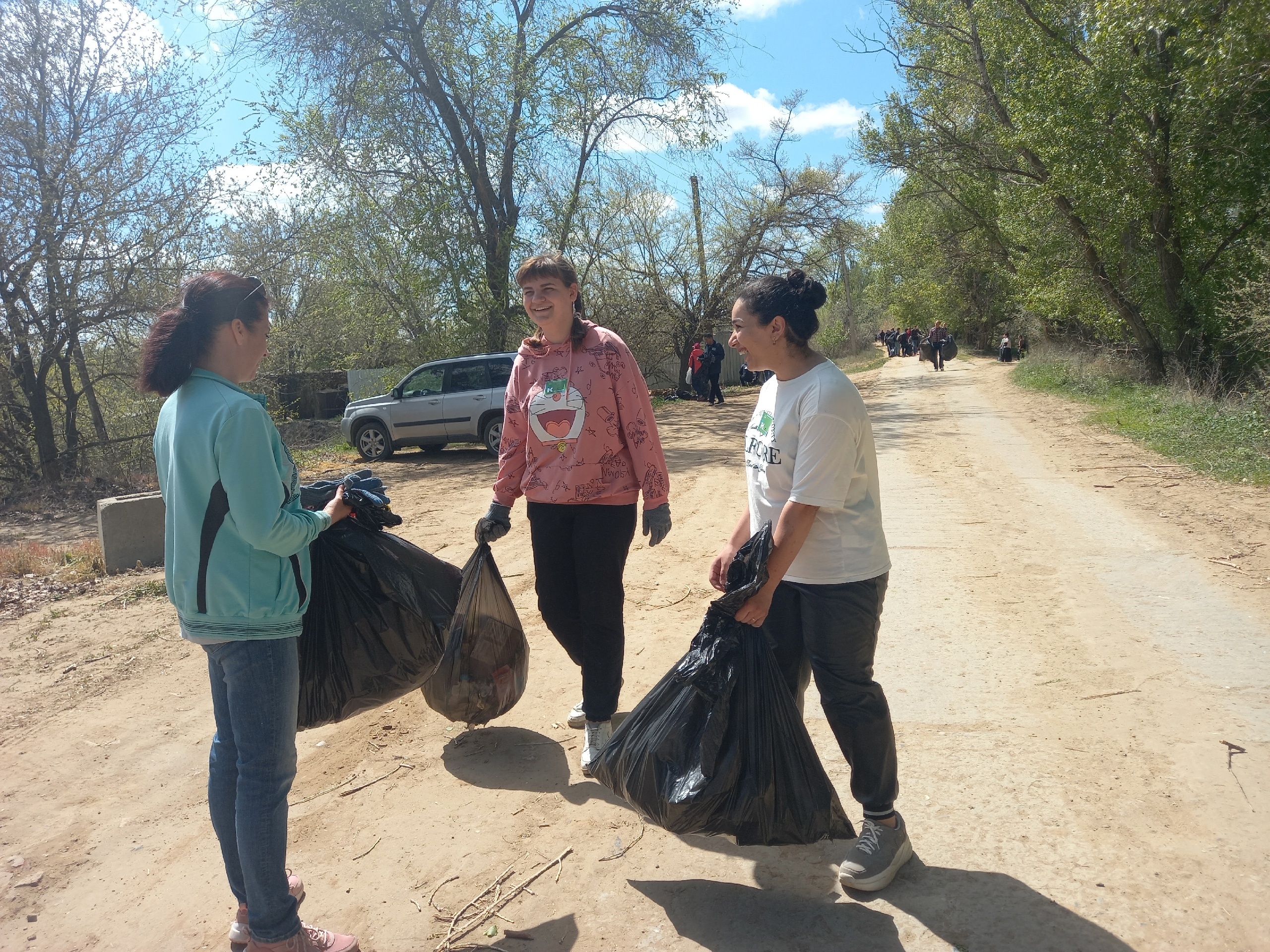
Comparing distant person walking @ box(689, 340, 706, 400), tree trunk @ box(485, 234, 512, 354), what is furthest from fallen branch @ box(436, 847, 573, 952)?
distant person walking @ box(689, 340, 706, 400)

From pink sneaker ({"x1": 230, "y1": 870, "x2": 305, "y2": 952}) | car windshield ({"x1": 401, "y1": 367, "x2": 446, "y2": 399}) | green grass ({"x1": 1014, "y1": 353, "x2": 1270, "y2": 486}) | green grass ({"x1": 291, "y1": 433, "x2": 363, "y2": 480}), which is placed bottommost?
pink sneaker ({"x1": 230, "y1": 870, "x2": 305, "y2": 952})

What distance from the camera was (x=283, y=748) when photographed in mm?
2301

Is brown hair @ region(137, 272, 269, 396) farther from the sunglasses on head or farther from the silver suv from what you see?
the silver suv

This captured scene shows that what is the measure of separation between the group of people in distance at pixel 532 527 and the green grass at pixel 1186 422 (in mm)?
7384

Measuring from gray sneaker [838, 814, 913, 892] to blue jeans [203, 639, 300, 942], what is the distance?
155 centimetres

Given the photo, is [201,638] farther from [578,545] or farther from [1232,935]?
[1232,935]

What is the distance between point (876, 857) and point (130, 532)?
665cm

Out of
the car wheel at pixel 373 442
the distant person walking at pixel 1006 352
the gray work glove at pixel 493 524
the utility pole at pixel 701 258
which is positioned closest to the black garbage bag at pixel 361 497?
the gray work glove at pixel 493 524

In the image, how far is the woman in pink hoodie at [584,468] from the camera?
3.26m

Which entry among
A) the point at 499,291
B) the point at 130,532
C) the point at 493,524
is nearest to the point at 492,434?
the point at 499,291

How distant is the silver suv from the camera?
13.7 m

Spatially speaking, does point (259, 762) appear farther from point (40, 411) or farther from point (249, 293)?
point (40, 411)

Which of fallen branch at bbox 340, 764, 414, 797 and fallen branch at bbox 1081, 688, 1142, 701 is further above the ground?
fallen branch at bbox 1081, 688, 1142, 701

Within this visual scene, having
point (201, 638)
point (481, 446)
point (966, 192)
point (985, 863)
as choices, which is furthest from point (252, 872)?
point (966, 192)
